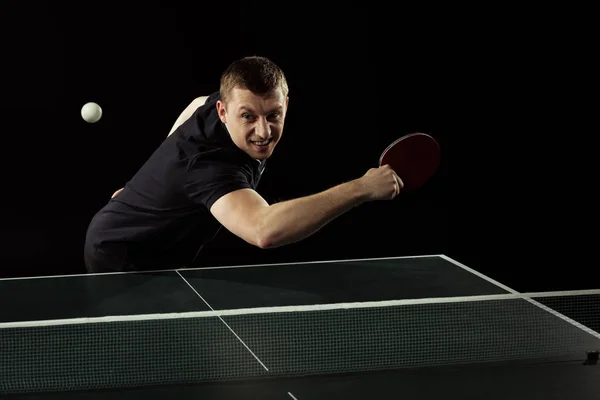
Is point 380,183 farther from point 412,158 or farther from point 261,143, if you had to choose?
point 261,143

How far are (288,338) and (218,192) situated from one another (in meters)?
0.59

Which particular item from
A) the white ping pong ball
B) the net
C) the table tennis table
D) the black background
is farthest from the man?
the black background

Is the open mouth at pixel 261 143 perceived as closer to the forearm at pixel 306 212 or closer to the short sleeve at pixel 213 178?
the short sleeve at pixel 213 178

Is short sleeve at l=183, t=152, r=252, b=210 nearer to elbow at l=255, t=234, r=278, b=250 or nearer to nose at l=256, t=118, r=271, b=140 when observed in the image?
nose at l=256, t=118, r=271, b=140

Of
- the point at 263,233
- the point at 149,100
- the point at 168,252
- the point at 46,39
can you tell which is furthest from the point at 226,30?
the point at 263,233

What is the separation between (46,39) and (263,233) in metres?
3.35

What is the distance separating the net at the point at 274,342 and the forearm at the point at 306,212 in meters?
0.25

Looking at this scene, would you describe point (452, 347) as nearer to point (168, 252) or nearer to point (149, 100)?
point (168, 252)

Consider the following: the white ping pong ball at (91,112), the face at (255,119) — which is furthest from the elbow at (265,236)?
the white ping pong ball at (91,112)

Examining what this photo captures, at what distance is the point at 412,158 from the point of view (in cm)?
356

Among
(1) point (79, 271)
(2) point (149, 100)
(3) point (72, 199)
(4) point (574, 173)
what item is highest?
(4) point (574, 173)

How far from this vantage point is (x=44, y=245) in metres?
6.82

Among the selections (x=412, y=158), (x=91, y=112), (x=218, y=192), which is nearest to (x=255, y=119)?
(x=218, y=192)

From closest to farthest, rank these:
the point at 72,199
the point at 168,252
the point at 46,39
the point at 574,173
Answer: the point at 168,252, the point at 46,39, the point at 72,199, the point at 574,173
